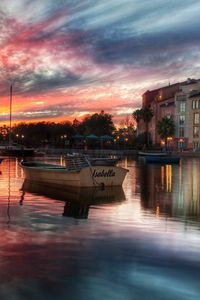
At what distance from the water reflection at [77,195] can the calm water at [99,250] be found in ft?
0.39

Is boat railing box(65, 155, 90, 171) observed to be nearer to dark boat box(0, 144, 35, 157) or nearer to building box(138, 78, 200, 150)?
dark boat box(0, 144, 35, 157)

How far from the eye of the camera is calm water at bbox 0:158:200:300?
827 cm

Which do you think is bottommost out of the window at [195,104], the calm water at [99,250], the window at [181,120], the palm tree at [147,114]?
the calm water at [99,250]

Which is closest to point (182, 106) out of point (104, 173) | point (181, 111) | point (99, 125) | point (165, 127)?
point (181, 111)

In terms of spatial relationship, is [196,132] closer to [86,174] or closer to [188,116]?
[188,116]

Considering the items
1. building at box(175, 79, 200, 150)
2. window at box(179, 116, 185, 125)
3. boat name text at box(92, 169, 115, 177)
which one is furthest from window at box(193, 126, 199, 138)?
boat name text at box(92, 169, 115, 177)

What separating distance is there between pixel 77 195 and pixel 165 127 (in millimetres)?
102935

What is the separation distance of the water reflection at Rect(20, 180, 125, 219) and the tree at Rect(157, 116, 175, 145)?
9752 cm

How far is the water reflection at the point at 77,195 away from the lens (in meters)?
18.2

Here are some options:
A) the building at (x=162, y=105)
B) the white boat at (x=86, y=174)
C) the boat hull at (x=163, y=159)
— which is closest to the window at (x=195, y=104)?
the building at (x=162, y=105)

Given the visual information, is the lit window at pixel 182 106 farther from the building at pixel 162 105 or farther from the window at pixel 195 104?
the building at pixel 162 105

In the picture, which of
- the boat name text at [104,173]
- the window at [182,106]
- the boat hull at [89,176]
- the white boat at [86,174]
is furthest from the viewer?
the window at [182,106]

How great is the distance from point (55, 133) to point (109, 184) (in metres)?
143

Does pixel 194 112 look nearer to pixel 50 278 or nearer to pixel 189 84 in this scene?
pixel 189 84
